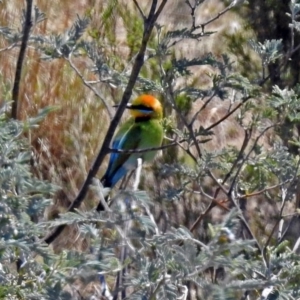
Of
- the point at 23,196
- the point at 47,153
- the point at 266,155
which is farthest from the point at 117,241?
the point at 47,153

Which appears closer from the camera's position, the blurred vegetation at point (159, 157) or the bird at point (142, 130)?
the blurred vegetation at point (159, 157)

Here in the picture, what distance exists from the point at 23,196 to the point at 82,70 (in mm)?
2368

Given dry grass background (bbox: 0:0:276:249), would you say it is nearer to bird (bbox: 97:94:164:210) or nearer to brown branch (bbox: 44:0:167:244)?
bird (bbox: 97:94:164:210)

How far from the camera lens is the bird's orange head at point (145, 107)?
3631 millimetres

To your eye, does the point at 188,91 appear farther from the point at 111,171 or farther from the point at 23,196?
the point at 111,171

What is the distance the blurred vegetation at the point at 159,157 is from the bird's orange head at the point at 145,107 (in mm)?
72

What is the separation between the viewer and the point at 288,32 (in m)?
4.60

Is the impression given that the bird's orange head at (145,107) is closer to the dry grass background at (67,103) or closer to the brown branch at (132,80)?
the dry grass background at (67,103)

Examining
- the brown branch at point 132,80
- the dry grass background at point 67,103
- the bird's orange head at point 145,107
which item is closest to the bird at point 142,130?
the bird's orange head at point 145,107

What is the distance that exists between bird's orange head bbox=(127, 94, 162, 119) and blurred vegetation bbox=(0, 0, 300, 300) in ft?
0.24

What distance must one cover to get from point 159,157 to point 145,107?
41cm

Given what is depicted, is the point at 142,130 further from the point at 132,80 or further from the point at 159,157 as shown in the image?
the point at 132,80

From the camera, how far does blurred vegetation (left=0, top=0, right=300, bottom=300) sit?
5.42 ft

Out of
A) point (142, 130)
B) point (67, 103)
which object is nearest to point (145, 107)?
point (142, 130)
